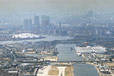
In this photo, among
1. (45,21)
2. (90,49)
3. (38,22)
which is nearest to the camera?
(90,49)

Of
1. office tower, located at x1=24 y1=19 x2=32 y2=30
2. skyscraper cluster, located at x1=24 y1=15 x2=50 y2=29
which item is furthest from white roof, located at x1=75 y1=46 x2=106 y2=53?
office tower, located at x1=24 y1=19 x2=32 y2=30

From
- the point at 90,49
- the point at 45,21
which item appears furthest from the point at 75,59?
the point at 45,21

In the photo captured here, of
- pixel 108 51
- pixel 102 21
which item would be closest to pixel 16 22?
pixel 102 21

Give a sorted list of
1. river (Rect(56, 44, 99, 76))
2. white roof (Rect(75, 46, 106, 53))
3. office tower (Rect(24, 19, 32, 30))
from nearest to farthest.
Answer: river (Rect(56, 44, 99, 76)), white roof (Rect(75, 46, 106, 53)), office tower (Rect(24, 19, 32, 30))

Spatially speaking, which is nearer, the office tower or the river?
the river

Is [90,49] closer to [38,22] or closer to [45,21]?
[45,21]

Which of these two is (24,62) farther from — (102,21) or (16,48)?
(102,21)

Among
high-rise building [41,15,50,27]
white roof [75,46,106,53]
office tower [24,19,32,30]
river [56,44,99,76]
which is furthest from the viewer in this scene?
high-rise building [41,15,50,27]

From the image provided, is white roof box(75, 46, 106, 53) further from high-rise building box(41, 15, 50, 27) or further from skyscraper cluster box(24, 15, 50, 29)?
high-rise building box(41, 15, 50, 27)

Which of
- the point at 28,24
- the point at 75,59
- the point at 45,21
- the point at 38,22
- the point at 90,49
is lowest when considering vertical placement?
the point at 75,59

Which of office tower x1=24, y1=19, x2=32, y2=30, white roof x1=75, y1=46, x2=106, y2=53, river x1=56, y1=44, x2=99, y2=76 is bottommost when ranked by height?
river x1=56, y1=44, x2=99, y2=76

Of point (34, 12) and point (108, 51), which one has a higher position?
point (34, 12)
